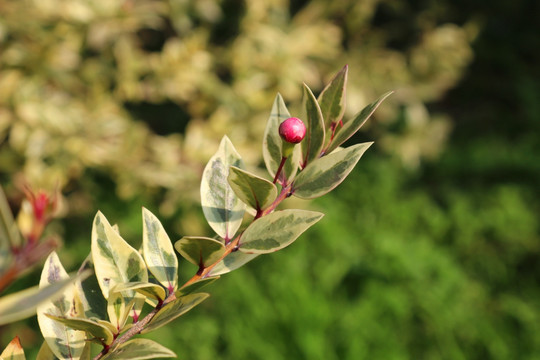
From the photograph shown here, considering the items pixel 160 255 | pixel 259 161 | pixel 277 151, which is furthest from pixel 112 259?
pixel 259 161

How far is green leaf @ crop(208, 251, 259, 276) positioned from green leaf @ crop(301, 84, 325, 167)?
92mm

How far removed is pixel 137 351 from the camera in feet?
1.37

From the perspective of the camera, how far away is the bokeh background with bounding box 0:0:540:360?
2.09m

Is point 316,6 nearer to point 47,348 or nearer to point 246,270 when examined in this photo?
point 246,270

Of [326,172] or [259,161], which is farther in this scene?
[259,161]

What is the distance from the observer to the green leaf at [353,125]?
43 cm

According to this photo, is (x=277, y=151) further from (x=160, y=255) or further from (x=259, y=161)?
(x=259, y=161)

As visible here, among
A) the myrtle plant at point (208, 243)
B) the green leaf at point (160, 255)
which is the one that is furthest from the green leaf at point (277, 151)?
the green leaf at point (160, 255)

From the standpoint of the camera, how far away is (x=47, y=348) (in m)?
0.49

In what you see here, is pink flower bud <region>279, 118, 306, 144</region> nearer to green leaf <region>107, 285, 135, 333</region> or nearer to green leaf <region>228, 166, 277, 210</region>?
green leaf <region>228, 166, 277, 210</region>

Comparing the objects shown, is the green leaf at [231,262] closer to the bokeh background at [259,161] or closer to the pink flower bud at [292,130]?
the pink flower bud at [292,130]

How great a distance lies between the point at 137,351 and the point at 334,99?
25 cm

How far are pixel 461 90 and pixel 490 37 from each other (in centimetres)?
54

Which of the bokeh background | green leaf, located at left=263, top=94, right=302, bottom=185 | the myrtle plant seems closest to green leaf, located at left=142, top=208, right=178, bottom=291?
the myrtle plant
